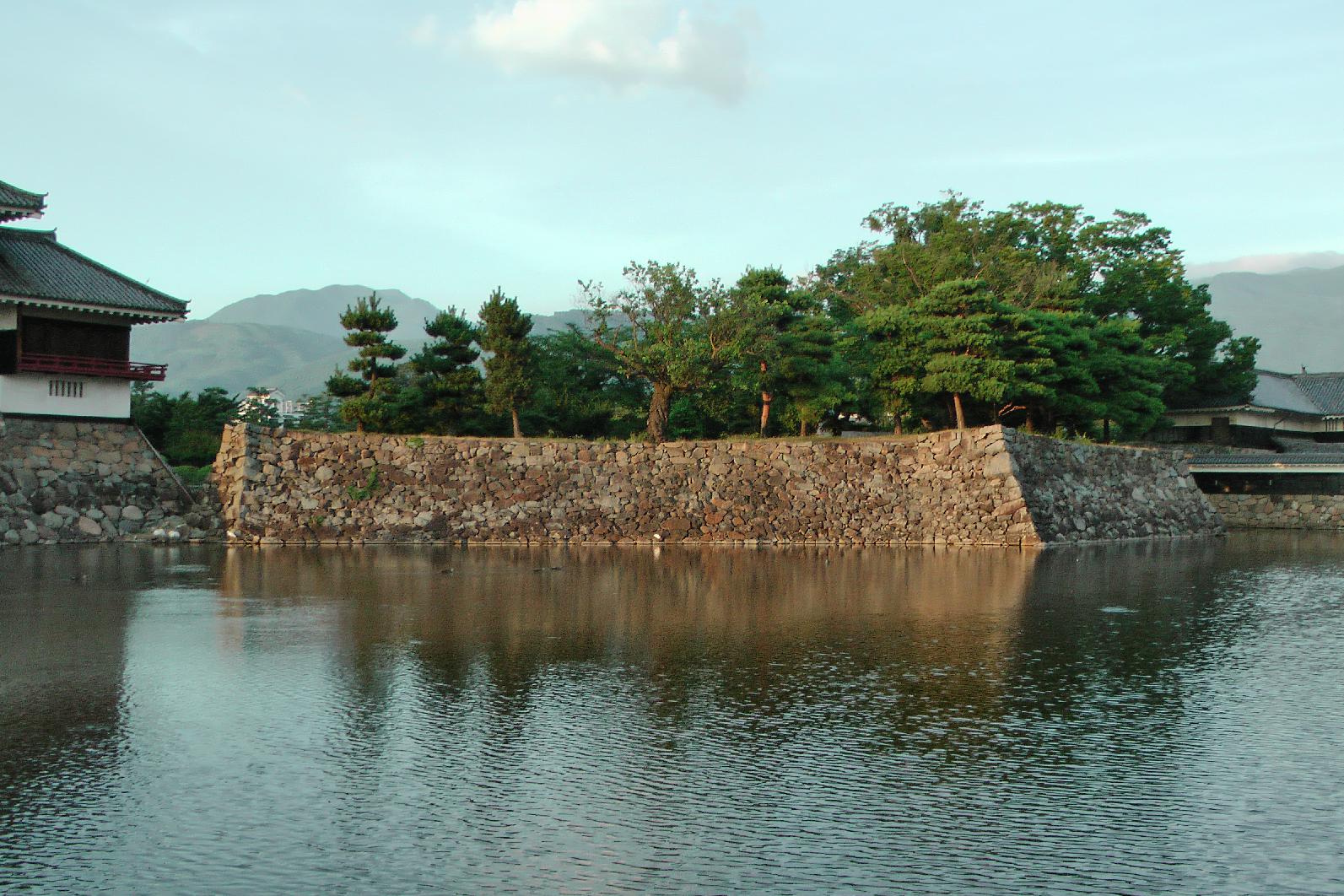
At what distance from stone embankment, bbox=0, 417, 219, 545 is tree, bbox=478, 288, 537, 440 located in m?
7.63

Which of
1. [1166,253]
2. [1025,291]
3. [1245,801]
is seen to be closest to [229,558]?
[1245,801]

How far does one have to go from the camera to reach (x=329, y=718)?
27.7 feet

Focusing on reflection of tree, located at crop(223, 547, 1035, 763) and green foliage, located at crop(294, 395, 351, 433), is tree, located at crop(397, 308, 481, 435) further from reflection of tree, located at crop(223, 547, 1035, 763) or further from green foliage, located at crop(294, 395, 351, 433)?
green foliage, located at crop(294, 395, 351, 433)

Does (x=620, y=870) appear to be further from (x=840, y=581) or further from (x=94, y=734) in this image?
(x=840, y=581)

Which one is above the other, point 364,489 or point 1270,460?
point 1270,460

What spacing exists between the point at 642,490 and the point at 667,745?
66.8ft

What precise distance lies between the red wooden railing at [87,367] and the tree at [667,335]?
35.6ft

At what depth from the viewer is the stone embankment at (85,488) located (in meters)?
24.7

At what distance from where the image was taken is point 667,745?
25.3 feet

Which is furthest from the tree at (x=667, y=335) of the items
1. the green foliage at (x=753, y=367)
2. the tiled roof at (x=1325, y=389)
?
the tiled roof at (x=1325, y=389)

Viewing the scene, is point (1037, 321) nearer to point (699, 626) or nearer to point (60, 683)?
point (699, 626)

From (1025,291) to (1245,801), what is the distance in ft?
111

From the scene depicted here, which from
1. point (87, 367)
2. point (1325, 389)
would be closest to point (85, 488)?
point (87, 367)

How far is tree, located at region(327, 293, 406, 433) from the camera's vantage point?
95.9 feet
